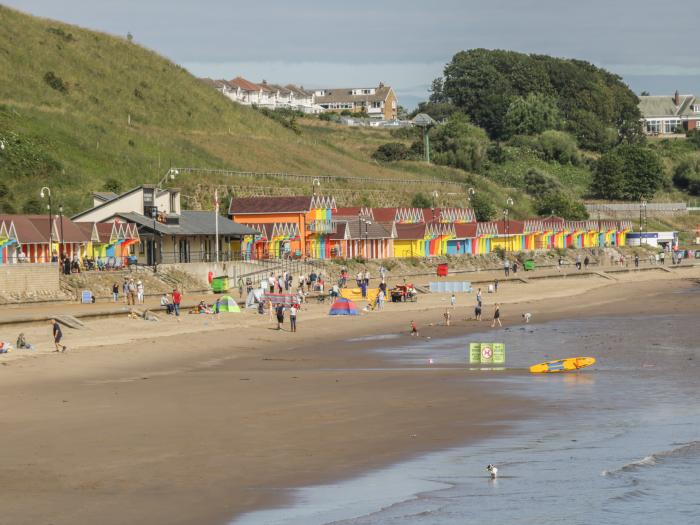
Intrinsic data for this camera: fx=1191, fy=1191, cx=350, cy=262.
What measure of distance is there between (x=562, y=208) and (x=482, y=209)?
13031 millimetres

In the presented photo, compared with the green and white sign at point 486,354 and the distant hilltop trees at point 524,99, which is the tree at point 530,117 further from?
the green and white sign at point 486,354

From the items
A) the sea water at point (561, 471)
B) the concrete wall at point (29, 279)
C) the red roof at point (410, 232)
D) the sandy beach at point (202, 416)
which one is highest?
the red roof at point (410, 232)

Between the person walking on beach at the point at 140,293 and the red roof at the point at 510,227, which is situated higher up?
the red roof at the point at 510,227

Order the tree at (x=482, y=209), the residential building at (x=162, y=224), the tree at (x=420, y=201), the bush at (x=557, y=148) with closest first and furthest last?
the residential building at (x=162, y=224), the tree at (x=420, y=201), the tree at (x=482, y=209), the bush at (x=557, y=148)

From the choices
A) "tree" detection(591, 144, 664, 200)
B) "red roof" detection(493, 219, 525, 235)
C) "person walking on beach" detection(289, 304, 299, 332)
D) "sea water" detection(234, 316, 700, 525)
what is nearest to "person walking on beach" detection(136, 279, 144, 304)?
"person walking on beach" detection(289, 304, 299, 332)

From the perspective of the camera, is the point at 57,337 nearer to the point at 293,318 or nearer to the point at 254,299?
the point at 293,318

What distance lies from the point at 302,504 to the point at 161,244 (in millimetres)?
53671

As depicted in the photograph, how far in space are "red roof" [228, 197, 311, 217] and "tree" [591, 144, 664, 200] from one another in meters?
74.6

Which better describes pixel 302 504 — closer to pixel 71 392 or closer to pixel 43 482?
A: pixel 43 482

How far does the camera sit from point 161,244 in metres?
71.8

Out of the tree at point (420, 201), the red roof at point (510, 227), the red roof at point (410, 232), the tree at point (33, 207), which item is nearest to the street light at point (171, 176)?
the tree at point (33, 207)

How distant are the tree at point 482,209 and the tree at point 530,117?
51.5m

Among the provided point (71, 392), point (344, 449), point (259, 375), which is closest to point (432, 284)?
point (259, 375)

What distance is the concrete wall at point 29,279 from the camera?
53656 millimetres
